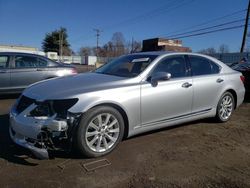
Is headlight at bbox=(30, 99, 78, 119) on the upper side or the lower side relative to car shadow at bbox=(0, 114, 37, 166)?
upper

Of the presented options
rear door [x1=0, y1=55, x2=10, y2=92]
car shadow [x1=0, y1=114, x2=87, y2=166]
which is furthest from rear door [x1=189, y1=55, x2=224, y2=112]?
rear door [x1=0, y1=55, x2=10, y2=92]

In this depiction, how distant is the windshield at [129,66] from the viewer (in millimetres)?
4517

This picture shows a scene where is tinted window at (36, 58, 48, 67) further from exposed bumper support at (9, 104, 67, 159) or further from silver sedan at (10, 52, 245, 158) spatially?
exposed bumper support at (9, 104, 67, 159)

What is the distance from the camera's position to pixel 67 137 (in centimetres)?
345

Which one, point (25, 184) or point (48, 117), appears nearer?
point (25, 184)

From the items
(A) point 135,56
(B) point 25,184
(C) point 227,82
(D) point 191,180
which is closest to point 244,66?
(C) point 227,82

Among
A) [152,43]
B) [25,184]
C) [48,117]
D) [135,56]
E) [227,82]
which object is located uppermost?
[152,43]

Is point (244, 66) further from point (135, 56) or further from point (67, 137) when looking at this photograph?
point (67, 137)

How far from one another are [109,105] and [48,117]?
867 millimetres

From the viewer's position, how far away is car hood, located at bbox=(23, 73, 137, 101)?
3607 mm

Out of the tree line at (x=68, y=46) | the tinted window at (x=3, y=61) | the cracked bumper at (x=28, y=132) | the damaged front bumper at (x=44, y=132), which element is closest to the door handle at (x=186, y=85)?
the damaged front bumper at (x=44, y=132)

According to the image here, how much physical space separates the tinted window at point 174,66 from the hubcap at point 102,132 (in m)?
1.21

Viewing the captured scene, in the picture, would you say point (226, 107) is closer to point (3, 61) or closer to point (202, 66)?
point (202, 66)

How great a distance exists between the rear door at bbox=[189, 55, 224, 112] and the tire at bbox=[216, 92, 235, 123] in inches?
10.5
